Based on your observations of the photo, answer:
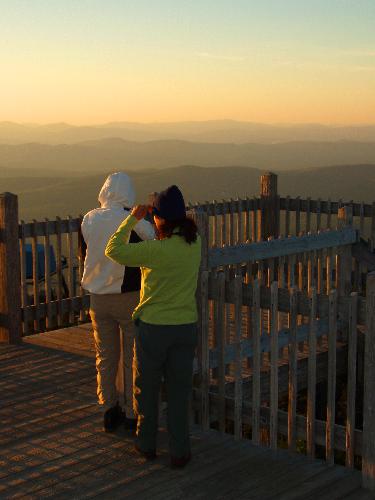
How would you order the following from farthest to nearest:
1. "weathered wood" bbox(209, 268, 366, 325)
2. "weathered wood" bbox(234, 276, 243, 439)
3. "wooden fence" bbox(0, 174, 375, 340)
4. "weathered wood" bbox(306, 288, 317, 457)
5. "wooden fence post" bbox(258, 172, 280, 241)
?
"wooden fence post" bbox(258, 172, 280, 241) < "wooden fence" bbox(0, 174, 375, 340) < "weathered wood" bbox(234, 276, 243, 439) < "weathered wood" bbox(306, 288, 317, 457) < "weathered wood" bbox(209, 268, 366, 325)

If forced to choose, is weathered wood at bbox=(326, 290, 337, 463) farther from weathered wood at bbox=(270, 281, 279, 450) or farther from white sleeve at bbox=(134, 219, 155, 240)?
white sleeve at bbox=(134, 219, 155, 240)

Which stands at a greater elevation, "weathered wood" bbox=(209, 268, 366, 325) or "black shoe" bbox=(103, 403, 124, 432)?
"weathered wood" bbox=(209, 268, 366, 325)

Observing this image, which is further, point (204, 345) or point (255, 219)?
point (255, 219)

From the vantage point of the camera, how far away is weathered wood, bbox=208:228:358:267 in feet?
24.1

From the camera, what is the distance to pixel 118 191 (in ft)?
20.3

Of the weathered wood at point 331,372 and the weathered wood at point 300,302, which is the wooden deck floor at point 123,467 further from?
the weathered wood at point 300,302

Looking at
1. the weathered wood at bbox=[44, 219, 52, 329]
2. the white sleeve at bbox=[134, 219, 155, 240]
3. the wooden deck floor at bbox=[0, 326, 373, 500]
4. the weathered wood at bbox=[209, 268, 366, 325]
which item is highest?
the white sleeve at bbox=[134, 219, 155, 240]

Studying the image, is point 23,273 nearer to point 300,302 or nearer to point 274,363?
point 274,363

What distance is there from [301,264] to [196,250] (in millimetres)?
4830

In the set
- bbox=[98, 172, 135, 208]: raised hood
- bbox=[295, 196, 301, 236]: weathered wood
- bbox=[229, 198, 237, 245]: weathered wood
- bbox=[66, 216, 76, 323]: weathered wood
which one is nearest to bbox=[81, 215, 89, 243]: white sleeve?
bbox=[98, 172, 135, 208]: raised hood

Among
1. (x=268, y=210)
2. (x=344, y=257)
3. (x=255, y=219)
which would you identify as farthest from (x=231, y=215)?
(x=344, y=257)

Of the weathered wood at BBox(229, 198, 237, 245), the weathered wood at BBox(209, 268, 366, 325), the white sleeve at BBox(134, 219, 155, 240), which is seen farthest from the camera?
the weathered wood at BBox(229, 198, 237, 245)

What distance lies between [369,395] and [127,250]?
195 centimetres

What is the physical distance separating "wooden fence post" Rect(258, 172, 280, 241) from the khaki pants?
8390 millimetres
